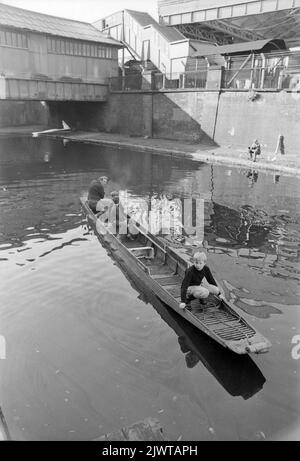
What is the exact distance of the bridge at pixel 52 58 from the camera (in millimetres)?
33562

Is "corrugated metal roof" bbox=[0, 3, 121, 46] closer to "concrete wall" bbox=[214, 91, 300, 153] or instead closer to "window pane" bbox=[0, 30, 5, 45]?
"window pane" bbox=[0, 30, 5, 45]

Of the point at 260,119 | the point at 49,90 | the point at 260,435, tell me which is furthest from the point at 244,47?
the point at 260,435

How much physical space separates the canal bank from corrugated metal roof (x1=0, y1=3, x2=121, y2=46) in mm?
10107

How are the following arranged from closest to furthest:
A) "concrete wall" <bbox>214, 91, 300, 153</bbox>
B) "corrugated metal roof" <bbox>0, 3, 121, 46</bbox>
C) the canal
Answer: the canal < "concrete wall" <bbox>214, 91, 300, 153</bbox> < "corrugated metal roof" <bbox>0, 3, 121, 46</bbox>

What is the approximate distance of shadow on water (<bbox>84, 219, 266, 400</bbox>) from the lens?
658 cm

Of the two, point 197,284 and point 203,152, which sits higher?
point 203,152

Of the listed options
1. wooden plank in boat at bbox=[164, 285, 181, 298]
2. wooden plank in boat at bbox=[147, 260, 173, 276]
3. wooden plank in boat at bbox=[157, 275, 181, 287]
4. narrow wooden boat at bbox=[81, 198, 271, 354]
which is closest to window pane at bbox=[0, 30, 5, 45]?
narrow wooden boat at bbox=[81, 198, 271, 354]

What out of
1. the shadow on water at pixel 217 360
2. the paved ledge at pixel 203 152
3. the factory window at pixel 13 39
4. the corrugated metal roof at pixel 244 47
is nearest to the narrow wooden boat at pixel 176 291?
the shadow on water at pixel 217 360

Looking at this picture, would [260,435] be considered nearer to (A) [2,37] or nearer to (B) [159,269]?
(B) [159,269]

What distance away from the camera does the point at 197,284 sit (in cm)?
805

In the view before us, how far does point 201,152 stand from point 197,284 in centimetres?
2182

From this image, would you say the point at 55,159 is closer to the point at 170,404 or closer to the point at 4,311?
the point at 4,311

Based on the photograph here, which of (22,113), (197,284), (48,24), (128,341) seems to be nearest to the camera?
(128,341)

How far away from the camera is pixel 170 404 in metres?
6.10
